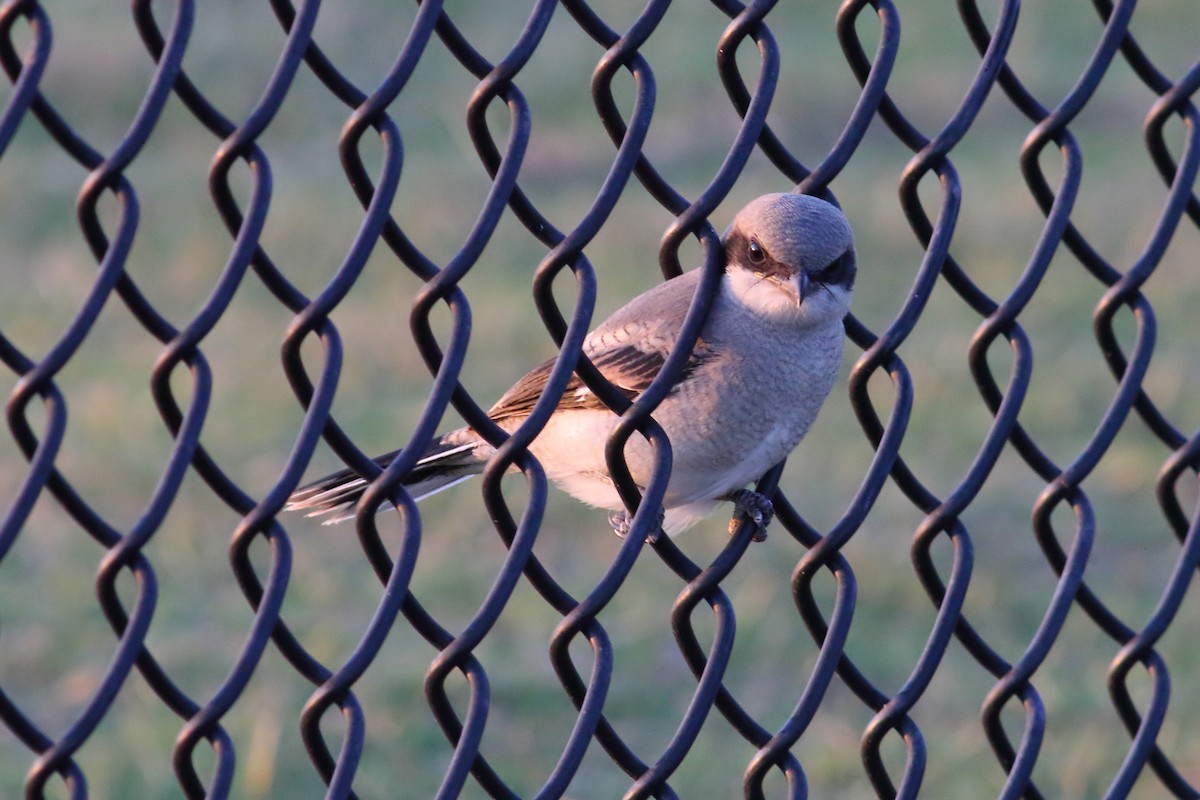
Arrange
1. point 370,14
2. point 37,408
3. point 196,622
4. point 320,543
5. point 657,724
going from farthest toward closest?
1. point 370,14
2. point 37,408
3. point 320,543
4. point 196,622
5. point 657,724

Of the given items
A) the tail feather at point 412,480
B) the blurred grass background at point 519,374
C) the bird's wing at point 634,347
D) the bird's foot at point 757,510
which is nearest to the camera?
the bird's foot at point 757,510

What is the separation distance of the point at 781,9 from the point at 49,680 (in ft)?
27.0

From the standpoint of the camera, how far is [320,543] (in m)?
6.03

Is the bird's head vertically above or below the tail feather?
above

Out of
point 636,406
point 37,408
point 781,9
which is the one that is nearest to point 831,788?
point 636,406

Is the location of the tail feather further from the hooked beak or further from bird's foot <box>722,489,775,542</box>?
the hooked beak

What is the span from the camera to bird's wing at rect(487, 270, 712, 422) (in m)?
Result: 2.72

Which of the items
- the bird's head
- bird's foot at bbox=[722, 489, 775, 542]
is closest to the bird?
the bird's head

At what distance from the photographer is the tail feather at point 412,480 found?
3012mm

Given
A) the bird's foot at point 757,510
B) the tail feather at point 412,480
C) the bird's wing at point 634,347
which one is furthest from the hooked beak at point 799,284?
the tail feather at point 412,480

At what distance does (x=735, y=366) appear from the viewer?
294 cm

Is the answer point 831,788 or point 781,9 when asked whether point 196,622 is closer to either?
point 831,788

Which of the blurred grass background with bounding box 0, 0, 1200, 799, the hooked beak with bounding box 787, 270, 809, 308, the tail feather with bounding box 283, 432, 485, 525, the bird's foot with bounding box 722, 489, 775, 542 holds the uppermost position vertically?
the hooked beak with bounding box 787, 270, 809, 308

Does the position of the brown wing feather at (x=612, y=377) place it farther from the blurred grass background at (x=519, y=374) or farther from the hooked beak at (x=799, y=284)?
the blurred grass background at (x=519, y=374)
